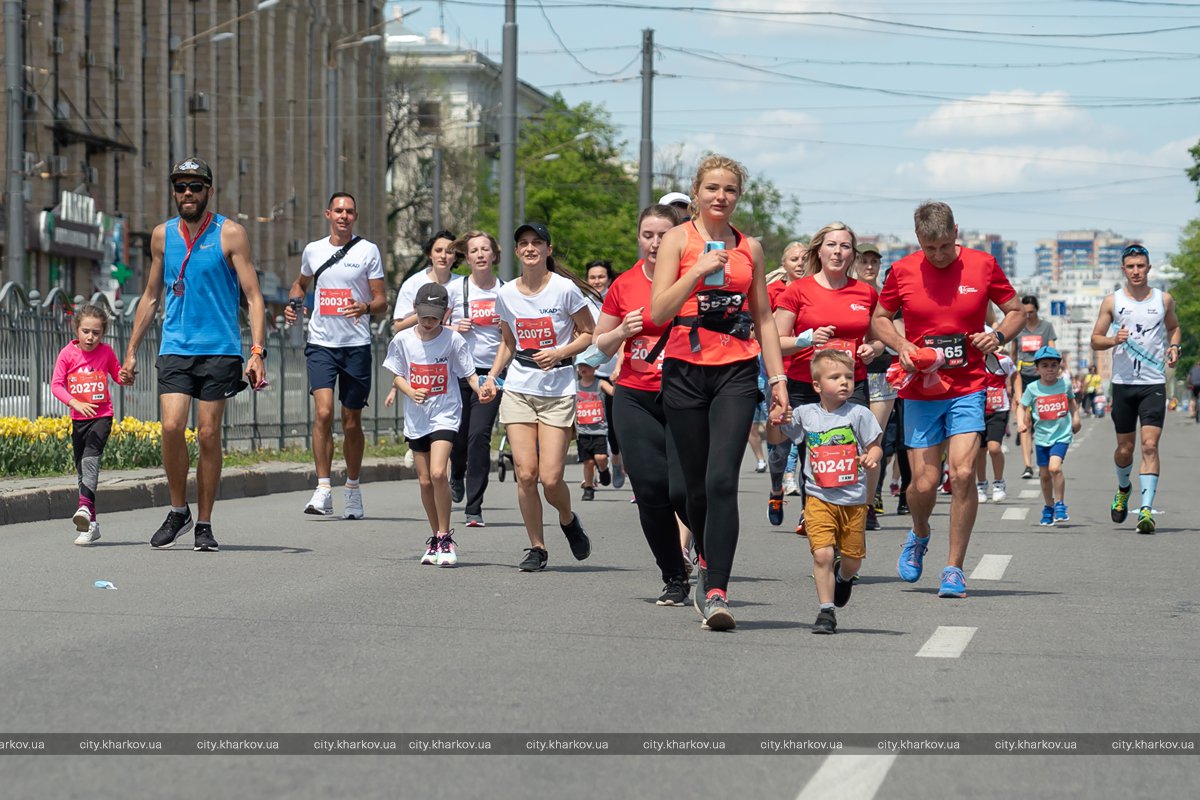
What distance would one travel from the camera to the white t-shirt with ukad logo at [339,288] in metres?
14.0

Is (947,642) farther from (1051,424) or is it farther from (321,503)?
(1051,424)

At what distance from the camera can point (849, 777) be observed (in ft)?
17.7

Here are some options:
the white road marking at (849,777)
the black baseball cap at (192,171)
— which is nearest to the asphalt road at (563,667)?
the white road marking at (849,777)

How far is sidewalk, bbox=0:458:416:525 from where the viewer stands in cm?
1395

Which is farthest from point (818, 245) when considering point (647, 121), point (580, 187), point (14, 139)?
point (580, 187)

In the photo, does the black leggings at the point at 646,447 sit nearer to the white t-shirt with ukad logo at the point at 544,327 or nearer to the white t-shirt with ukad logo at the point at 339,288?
the white t-shirt with ukad logo at the point at 544,327

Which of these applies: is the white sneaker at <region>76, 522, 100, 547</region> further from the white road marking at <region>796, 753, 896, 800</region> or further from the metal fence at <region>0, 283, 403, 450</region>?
the white road marking at <region>796, 753, 896, 800</region>

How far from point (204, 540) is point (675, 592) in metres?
3.44

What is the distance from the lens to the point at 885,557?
477 inches

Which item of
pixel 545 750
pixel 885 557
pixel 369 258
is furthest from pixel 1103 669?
pixel 369 258

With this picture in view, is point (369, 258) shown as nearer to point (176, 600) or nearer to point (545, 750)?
point (176, 600)

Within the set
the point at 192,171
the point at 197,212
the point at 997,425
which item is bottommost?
the point at 997,425

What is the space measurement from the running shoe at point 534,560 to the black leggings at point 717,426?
244 centimetres

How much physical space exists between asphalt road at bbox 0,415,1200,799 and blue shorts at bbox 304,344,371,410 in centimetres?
195
